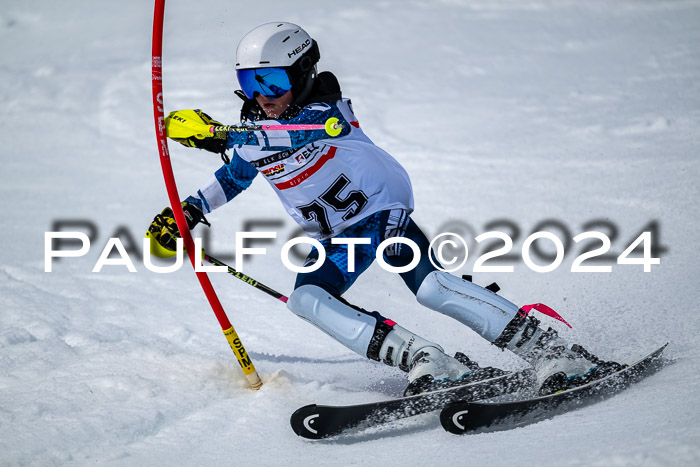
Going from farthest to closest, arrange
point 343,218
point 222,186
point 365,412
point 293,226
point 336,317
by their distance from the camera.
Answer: point 293,226
point 222,186
point 343,218
point 336,317
point 365,412

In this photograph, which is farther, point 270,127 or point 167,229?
point 167,229

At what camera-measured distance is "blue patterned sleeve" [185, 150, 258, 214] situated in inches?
168

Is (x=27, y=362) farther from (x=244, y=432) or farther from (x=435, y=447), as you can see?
(x=435, y=447)

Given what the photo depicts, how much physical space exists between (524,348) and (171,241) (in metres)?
2.07

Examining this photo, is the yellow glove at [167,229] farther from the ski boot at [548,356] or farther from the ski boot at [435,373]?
the ski boot at [548,356]

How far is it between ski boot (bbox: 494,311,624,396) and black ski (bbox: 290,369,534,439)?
35 centimetres

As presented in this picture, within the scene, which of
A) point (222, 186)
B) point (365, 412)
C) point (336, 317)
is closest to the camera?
point (365, 412)

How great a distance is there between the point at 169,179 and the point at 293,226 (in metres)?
3.69

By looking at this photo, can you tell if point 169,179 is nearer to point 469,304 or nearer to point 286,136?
point 286,136

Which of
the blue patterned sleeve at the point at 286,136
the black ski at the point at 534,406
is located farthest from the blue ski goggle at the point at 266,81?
the black ski at the point at 534,406

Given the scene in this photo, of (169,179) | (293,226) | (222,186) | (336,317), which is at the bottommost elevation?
(293,226)

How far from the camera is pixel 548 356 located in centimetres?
381

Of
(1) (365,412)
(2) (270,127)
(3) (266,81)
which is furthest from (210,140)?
(1) (365,412)

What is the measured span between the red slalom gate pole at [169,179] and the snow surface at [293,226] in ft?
0.89
